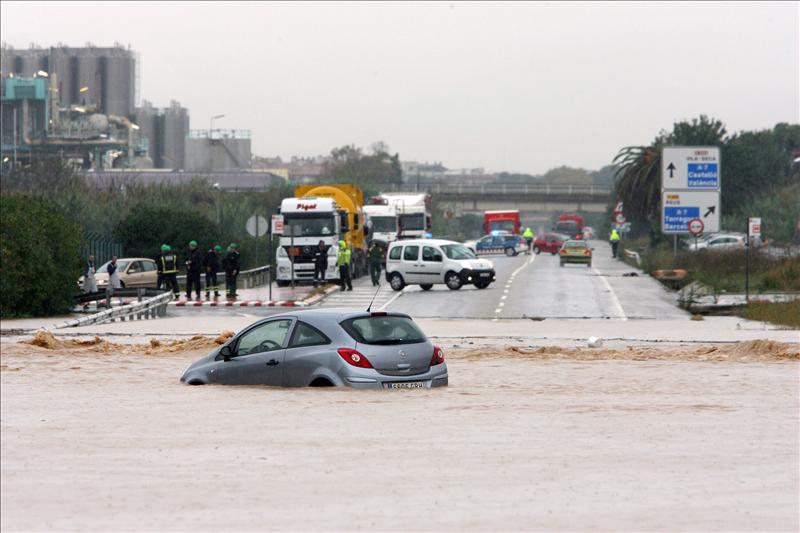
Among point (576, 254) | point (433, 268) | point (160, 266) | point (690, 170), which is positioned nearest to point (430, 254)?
point (433, 268)

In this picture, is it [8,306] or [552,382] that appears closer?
[552,382]

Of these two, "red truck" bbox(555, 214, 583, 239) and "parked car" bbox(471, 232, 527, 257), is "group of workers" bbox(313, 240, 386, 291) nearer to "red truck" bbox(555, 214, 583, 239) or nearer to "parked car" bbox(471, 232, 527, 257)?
"parked car" bbox(471, 232, 527, 257)

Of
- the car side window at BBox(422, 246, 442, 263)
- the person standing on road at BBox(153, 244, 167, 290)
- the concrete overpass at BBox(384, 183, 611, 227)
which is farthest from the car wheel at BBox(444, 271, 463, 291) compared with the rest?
the concrete overpass at BBox(384, 183, 611, 227)

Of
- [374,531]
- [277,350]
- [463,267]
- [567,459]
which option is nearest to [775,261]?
[463,267]

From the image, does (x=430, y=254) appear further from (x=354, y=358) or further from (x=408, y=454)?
(x=408, y=454)

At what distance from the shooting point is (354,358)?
17.0 meters

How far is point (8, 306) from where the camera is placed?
36250 millimetres

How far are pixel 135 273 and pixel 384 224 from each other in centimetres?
2089

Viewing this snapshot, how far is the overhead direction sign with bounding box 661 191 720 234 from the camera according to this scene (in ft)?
163

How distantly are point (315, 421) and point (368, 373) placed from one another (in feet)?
5.30

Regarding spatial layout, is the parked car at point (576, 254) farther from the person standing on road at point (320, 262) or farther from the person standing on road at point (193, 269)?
the person standing on road at point (193, 269)

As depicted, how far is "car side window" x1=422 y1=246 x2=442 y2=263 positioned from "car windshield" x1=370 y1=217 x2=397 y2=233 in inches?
788

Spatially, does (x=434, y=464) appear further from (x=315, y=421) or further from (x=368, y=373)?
(x=368, y=373)

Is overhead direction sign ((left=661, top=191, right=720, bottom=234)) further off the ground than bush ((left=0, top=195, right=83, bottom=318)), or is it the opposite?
overhead direction sign ((left=661, top=191, right=720, bottom=234))
